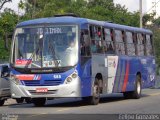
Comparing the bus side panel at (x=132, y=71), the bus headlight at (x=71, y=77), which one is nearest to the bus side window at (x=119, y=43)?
the bus side panel at (x=132, y=71)

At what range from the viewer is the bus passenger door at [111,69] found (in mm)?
22280

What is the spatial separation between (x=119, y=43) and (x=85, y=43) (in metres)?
3.80

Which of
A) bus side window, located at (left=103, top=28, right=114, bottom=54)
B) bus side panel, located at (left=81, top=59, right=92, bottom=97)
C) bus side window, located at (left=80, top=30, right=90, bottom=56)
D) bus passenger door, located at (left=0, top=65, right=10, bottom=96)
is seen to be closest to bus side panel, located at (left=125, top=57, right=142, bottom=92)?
bus side window, located at (left=103, top=28, right=114, bottom=54)

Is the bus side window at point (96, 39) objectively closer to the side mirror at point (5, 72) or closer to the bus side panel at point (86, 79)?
the bus side panel at point (86, 79)

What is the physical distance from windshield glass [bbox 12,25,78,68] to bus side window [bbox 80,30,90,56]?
326mm

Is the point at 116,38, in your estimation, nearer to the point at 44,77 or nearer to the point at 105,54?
the point at 105,54

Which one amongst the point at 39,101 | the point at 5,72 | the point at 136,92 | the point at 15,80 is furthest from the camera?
the point at 136,92

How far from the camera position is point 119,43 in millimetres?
23750

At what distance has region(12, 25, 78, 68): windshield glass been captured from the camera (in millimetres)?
19609

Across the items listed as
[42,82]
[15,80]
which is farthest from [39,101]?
[42,82]

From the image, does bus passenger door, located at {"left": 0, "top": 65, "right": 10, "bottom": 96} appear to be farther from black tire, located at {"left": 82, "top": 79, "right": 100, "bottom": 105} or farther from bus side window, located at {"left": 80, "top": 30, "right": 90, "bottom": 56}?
bus side window, located at {"left": 80, "top": 30, "right": 90, "bottom": 56}

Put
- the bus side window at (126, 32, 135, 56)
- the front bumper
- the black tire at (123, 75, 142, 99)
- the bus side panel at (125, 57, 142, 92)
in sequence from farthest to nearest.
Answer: the black tire at (123, 75, 142, 99) < the bus side window at (126, 32, 135, 56) < the bus side panel at (125, 57, 142, 92) < the front bumper

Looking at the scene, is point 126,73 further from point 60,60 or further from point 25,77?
point 25,77

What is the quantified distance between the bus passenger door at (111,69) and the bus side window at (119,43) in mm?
558
